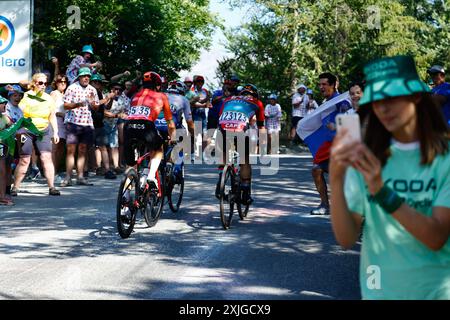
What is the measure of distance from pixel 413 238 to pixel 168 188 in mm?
8702

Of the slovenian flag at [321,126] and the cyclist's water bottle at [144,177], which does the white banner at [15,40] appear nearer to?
the cyclist's water bottle at [144,177]

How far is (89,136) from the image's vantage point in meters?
15.8

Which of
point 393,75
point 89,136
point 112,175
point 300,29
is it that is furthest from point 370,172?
point 300,29

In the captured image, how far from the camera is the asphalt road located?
685cm

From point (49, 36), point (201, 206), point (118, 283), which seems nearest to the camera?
point (118, 283)

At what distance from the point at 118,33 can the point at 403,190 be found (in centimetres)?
2484

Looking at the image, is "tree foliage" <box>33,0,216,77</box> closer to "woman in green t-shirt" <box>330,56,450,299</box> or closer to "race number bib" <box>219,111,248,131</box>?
"race number bib" <box>219,111,248,131</box>

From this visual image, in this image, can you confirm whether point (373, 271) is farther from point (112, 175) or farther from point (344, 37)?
point (344, 37)

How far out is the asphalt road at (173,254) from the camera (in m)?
6.85

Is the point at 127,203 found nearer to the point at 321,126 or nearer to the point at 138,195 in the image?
the point at 138,195

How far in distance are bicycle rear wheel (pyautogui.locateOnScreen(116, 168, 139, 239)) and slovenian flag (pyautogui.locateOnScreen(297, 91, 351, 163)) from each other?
2.51 metres

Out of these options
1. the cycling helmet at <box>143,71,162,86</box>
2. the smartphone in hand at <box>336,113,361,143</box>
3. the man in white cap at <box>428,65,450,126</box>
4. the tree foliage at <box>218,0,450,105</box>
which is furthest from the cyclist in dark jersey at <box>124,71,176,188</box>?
the tree foliage at <box>218,0,450,105</box>

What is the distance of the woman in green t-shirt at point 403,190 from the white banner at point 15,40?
16843mm

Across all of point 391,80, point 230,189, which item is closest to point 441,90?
point 230,189
